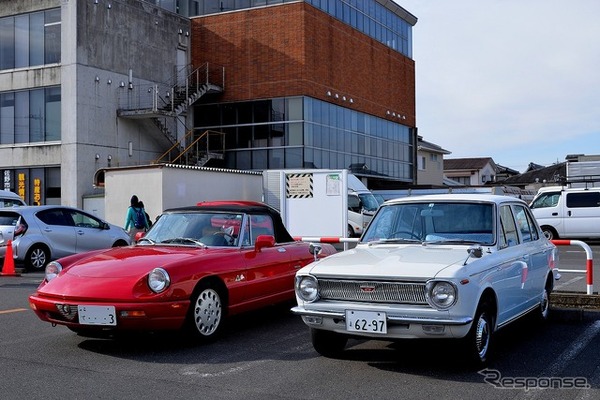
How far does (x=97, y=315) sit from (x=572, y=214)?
20.5 metres

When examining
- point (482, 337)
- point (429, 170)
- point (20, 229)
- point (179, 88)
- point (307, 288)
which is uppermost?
point (179, 88)

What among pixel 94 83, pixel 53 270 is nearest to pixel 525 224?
pixel 53 270

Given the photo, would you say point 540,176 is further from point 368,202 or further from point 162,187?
point 162,187

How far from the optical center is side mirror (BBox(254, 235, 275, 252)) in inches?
316

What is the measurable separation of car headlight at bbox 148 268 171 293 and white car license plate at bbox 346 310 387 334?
1902mm

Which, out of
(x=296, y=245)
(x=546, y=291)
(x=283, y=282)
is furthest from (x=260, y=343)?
(x=546, y=291)

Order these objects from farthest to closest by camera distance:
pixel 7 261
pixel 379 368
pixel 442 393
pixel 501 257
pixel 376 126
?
pixel 376 126, pixel 7 261, pixel 501 257, pixel 379 368, pixel 442 393

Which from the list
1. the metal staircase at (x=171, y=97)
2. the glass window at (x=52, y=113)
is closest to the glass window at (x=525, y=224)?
the metal staircase at (x=171, y=97)

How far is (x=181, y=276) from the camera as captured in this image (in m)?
6.86

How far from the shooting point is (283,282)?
28.3 feet

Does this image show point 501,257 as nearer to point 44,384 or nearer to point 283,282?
point 283,282

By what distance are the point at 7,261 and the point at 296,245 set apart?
25.9ft

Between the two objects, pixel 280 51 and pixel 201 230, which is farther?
pixel 280 51

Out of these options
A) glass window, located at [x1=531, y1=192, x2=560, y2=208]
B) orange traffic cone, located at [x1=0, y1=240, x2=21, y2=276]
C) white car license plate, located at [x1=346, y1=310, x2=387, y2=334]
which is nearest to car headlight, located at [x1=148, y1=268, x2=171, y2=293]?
white car license plate, located at [x1=346, y1=310, x2=387, y2=334]
